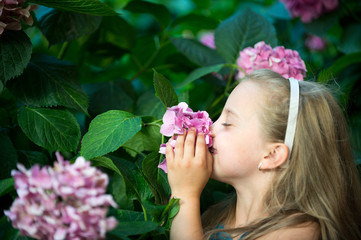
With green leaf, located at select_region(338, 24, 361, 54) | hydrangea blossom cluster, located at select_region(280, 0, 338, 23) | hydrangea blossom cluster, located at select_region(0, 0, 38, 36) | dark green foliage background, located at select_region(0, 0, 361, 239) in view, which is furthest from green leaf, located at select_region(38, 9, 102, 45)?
green leaf, located at select_region(338, 24, 361, 54)

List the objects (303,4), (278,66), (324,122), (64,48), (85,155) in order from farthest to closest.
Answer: (303,4)
(64,48)
(278,66)
(324,122)
(85,155)

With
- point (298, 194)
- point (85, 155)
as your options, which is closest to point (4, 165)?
point (85, 155)

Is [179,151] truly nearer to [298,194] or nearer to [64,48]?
[298,194]

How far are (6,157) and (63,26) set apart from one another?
390 millimetres

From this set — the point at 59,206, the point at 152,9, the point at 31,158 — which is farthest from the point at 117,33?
the point at 59,206

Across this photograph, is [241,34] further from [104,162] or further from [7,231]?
[7,231]

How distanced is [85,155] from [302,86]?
19.5 inches

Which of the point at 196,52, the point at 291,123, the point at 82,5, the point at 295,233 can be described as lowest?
the point at 295,233

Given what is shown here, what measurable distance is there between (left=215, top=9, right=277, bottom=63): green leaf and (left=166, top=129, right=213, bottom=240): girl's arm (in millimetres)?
500

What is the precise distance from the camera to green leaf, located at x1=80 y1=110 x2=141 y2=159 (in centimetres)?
88

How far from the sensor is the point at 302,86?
1.02 metres

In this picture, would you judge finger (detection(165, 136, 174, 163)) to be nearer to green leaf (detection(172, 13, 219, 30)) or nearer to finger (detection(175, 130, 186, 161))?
finger (detection(175, 130, 186, 161))

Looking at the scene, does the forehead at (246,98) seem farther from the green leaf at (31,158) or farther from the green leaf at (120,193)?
the green leaf at (31,158)

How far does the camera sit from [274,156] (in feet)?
3.17
